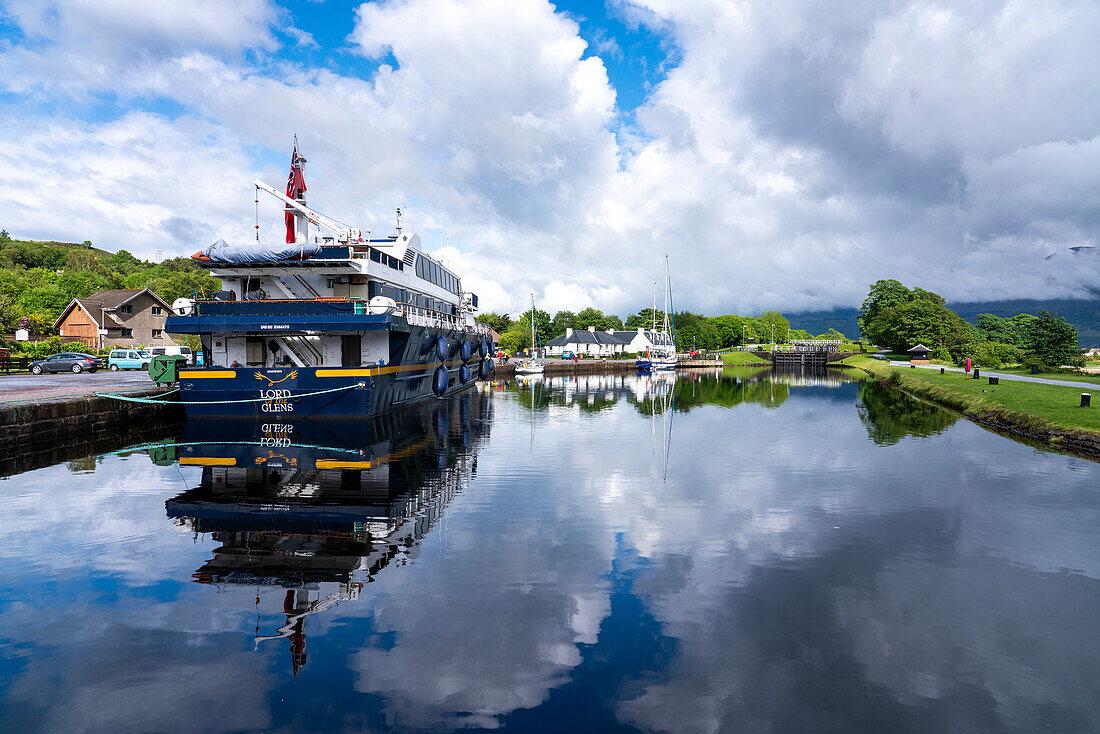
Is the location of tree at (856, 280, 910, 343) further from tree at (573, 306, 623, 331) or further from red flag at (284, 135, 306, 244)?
red flag at (284, 135, 306, 244)

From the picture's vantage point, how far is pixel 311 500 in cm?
1354

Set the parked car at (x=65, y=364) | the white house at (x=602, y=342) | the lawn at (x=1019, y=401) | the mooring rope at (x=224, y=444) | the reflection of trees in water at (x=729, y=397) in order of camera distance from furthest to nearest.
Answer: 1. the white house at (x=602, y=342)
2. the parked car at (x=65, y=364)
3. the reflection of trees in water at (x=729, y=397)
4. the lawn at (x=1019, y=401)
5. the mooring rope at (x=224, y=444)

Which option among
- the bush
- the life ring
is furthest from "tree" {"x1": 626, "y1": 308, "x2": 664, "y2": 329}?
the life ring

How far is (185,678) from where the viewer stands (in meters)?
6.34

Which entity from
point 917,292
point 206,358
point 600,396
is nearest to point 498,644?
point 206,358

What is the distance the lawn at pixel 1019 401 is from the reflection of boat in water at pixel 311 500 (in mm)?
20695

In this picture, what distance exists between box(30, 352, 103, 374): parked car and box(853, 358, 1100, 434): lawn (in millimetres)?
54128

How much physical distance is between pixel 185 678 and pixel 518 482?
10.0 metres

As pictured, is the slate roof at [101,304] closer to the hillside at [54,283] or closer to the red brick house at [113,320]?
the red brick house at [113,320]

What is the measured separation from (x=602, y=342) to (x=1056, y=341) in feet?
297

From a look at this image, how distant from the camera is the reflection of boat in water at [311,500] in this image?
29.9ft

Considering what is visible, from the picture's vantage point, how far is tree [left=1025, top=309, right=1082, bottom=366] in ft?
137

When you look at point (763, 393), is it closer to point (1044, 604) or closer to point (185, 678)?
point (1044, 604)

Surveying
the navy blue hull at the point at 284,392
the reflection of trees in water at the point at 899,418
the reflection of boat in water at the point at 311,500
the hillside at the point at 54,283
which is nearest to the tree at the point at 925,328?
the reflection of trees in water at the point at 899,418
